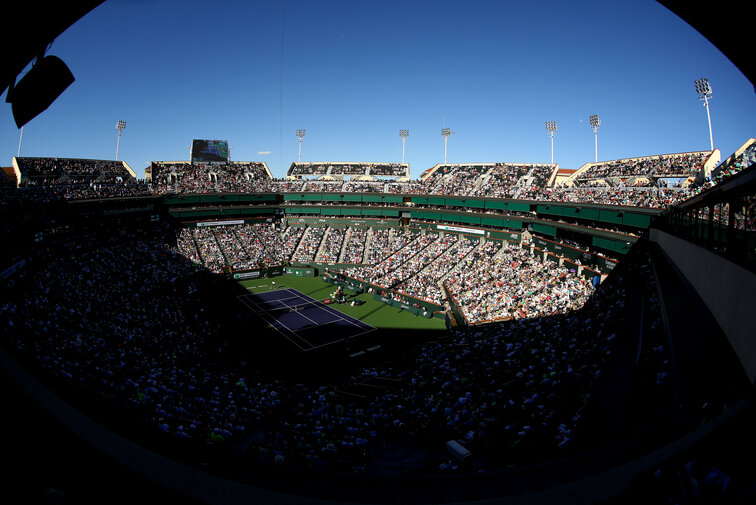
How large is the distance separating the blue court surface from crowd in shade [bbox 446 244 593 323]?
9.35m

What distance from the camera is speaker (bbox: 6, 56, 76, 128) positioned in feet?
11.1

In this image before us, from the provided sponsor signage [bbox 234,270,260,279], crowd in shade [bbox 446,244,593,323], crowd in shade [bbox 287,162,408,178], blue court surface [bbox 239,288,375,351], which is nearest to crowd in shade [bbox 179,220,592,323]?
crowd in shade [bbox 446,244,593,323]

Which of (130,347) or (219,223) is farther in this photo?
(219,223)

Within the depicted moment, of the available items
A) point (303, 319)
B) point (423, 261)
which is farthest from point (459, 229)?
point (303, 319)

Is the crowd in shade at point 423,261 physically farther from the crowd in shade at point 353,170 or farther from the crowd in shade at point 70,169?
the crowd in shade at point 353,170

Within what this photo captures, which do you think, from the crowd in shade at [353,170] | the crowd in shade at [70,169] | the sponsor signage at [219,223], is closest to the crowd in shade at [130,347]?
the sponsor signage at [219,223]

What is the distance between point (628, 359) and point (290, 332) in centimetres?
2224

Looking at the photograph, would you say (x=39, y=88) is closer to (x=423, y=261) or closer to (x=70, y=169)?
(x=423, y=261)

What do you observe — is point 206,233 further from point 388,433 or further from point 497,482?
point 497,482

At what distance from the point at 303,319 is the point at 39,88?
29081 mm

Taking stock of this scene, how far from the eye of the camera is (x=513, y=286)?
31469 mm

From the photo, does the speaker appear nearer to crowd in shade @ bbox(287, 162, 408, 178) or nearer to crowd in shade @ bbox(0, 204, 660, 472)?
crowd in shade @ bbox(0, 204, 660, 472)

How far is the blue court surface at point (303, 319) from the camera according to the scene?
88.7ft

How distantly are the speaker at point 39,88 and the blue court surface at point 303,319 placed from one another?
22.7 m
